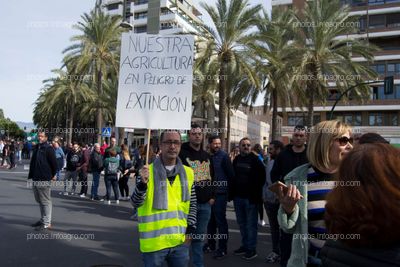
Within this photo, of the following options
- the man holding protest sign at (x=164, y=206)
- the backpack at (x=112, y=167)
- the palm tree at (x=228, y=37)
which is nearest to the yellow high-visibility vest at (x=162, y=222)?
the man holding protest sign at (x=164, y=206)

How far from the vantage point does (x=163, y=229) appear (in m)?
3.26

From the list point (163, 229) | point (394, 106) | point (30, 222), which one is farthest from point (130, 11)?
point (163, 229)

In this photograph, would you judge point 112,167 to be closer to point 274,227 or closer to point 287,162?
point 274,227

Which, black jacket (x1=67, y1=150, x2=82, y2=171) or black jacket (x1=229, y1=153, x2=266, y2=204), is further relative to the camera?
black jacket (x1=67, y1=150, x2=82, y2=171)

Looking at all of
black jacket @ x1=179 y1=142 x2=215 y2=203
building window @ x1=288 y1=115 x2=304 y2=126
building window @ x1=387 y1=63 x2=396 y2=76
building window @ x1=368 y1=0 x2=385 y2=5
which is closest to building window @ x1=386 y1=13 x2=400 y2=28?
building window @ x1=368 y1=0 x2=385 y2=5

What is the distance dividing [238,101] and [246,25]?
534 centimetres

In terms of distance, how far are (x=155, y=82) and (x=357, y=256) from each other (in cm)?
292

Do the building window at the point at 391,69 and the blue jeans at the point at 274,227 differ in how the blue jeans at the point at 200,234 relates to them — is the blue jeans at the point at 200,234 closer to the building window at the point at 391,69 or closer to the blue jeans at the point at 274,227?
the blue jeans at the point at 274,227

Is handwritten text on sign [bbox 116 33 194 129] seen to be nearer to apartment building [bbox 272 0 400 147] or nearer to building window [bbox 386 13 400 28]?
apartment building [bbox 272 0 400 147]

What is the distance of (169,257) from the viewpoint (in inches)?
132

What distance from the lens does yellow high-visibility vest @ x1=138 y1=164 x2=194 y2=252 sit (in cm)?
323

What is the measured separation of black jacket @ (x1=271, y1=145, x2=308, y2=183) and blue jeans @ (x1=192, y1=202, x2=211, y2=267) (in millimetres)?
971

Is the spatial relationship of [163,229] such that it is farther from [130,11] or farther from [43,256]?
[130,11]

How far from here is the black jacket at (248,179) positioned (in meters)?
6.20
